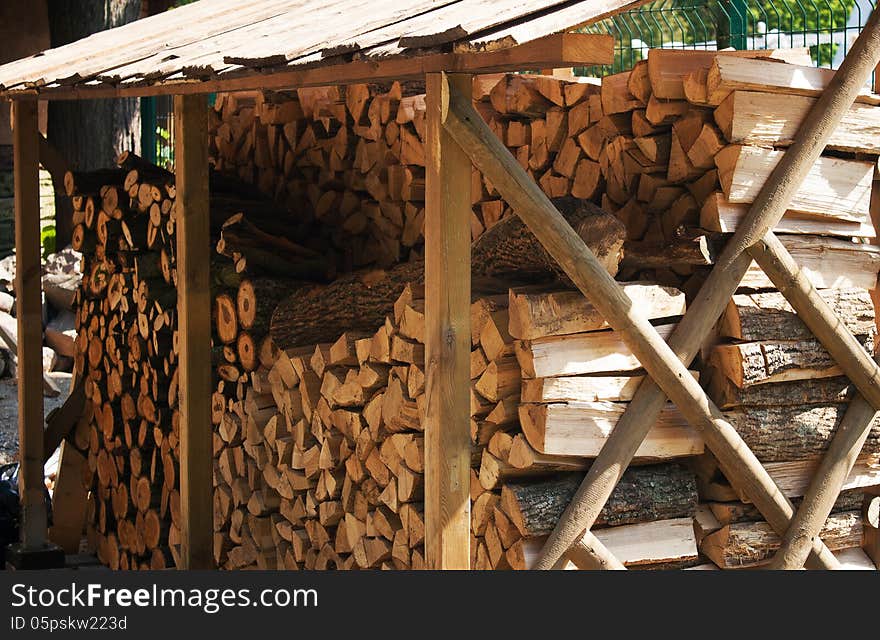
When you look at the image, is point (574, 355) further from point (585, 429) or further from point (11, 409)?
point (11, 409)

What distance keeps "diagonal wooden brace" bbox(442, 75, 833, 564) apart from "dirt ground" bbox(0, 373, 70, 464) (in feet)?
18.8

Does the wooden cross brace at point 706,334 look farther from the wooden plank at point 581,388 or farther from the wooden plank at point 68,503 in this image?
the wooden plank at point 68,503

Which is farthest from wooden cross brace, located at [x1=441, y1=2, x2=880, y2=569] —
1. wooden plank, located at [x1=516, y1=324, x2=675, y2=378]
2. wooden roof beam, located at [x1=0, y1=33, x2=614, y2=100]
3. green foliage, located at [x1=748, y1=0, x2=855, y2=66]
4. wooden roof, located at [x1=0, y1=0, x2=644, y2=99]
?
green foliage, located at [x1=748, y1=0, x2=855, y2=66]

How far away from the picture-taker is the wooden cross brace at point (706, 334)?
3.70 m

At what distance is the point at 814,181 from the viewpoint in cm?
422

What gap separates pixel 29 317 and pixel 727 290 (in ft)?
13.2

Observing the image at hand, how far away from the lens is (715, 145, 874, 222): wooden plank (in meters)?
4.05

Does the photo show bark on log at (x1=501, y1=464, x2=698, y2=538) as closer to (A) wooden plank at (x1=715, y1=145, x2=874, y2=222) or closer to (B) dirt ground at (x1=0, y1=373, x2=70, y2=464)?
(A) wooden plank at (x1=715, y1=145, x2=874, y2=222)

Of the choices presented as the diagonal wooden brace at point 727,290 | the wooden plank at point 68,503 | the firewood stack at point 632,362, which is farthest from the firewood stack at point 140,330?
the diagonal wooden brace at point 727,290

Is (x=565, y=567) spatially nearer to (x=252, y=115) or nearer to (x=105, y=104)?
(x=252, y=115)

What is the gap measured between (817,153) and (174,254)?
3219 millimetres

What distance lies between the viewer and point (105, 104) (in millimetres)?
10109

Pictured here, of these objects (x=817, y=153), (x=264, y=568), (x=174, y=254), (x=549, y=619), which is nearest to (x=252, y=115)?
(x=174, y=254)

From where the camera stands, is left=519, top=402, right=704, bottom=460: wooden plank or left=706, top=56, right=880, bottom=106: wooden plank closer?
left=519, top=402, right=704, bottom=460: wooden plank
